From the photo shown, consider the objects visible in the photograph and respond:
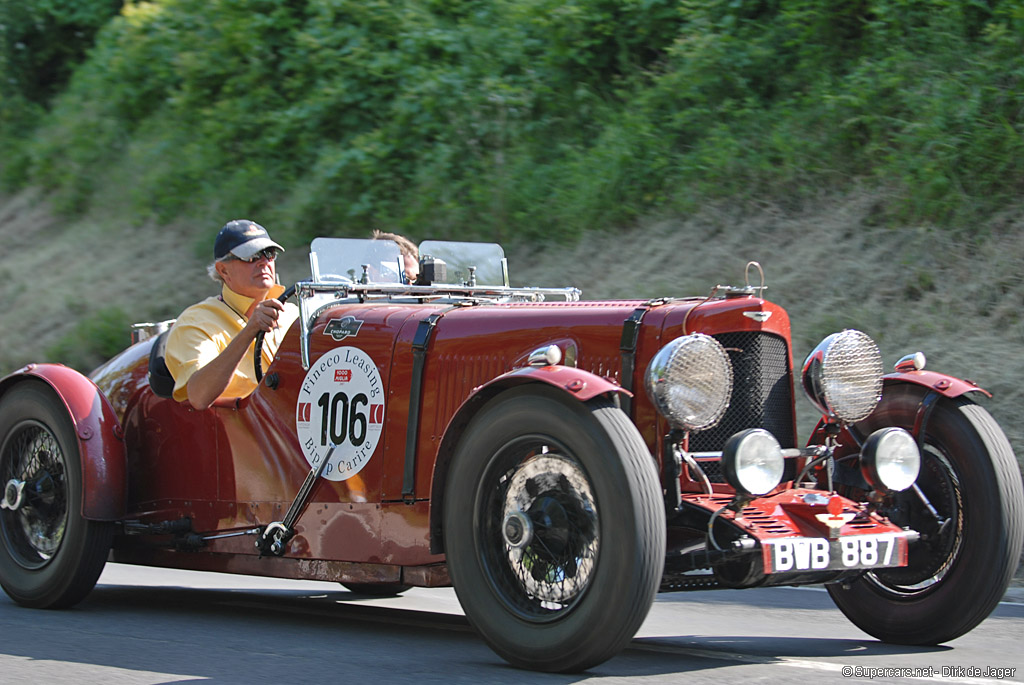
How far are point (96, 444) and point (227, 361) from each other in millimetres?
768

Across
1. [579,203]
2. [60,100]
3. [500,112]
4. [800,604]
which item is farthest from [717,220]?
[60,100]

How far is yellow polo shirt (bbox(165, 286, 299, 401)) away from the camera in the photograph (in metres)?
5.47

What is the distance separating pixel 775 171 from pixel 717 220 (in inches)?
23.4

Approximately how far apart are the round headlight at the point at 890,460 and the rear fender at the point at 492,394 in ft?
2.97

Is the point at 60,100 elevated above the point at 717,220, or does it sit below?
below

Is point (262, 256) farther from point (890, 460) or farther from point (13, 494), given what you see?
point (890, 460)

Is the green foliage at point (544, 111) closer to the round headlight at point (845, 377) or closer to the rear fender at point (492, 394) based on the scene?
the round headlight at point (845, 377)

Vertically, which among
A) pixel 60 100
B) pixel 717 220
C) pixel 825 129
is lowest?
pixel 60 100

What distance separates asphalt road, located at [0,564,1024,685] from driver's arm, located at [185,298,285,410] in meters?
0.93

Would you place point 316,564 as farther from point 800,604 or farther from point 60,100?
point 60,100

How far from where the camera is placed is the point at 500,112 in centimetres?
1243

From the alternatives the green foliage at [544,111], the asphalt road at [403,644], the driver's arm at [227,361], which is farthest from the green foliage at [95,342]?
the driver's arm at [227,361]

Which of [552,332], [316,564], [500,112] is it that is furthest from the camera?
[500,112]

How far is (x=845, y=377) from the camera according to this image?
4.53 meters
